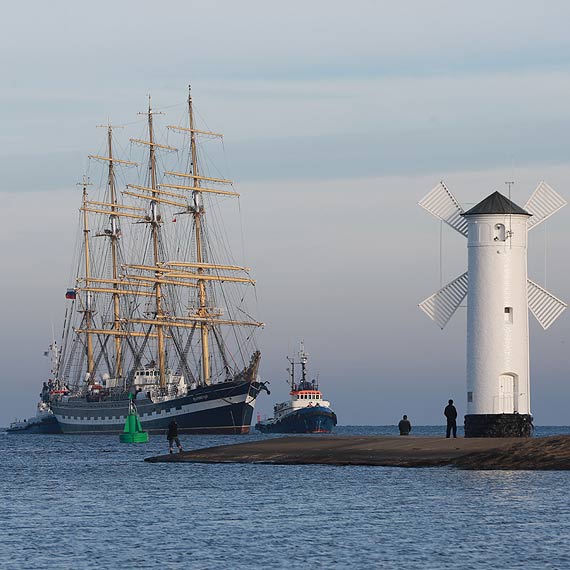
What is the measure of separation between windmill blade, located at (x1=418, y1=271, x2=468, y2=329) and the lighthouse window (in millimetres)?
3546

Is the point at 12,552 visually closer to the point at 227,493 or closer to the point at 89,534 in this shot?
the point at 89,534

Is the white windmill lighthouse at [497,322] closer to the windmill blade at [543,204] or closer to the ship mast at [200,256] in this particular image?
the windmill blade at [543,204]

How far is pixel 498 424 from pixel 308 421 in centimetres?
10524

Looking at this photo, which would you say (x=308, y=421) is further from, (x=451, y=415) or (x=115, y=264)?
(x=451, y=415)

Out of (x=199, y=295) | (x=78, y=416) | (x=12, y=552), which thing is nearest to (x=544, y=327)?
(x=12, y=552)

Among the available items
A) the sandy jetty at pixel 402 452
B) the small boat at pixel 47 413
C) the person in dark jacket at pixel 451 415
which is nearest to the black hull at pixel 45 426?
the small boat at pixel 47 413

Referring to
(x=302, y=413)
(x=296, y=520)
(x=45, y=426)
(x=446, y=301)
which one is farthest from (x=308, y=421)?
(x=296, y=520)

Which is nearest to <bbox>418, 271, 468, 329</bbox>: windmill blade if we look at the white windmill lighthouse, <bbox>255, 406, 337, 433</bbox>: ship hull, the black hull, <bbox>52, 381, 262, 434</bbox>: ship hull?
the white windmill lighthouse

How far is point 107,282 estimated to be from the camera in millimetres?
163875

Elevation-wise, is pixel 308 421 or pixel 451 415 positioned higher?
pixel 451 415

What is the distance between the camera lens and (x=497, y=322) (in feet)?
180

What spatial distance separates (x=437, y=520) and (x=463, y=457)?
46.5ft

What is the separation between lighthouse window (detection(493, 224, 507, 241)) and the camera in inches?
2169

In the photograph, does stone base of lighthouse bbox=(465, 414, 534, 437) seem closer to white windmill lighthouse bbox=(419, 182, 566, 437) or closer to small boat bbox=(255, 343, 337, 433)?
white windmill lighthouse bbox=(419, 182, 566, 437)
